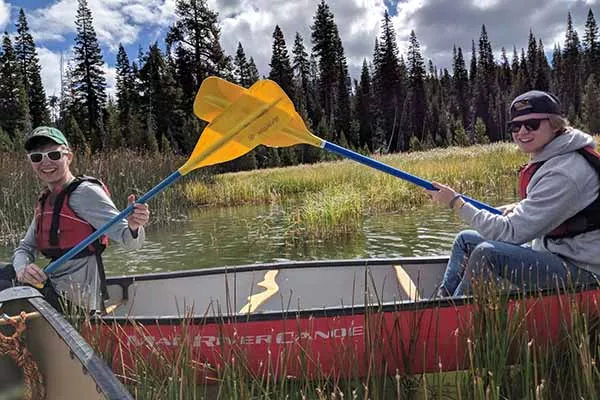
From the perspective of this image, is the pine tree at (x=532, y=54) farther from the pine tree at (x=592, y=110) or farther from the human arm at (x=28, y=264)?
the human arm at (x=28, y=264)

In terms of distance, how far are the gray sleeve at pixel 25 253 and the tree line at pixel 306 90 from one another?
80.2ft

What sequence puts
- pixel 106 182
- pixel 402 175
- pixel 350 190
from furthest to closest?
1. pixel 350 190
2. pixel 106 182
3. pixel 402 175

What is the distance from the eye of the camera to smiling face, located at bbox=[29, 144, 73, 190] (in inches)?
111

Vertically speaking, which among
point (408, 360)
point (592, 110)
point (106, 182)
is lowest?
point (408, 360)

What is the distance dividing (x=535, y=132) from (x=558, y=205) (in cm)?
41

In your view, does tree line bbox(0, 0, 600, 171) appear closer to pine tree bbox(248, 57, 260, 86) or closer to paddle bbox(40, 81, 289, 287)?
pine tree bbox(248, 57, 260, 86)

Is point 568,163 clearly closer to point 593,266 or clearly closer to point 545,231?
point 545,231

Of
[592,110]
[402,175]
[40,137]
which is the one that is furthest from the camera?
[592,110]

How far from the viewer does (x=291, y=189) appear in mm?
14891

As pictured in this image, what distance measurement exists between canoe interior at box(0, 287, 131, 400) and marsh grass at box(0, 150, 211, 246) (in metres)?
6.58

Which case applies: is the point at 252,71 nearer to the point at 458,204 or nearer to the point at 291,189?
the point at 291,189

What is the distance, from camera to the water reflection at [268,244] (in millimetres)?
7043

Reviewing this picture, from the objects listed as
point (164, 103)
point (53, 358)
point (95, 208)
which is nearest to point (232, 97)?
point (95, 208)

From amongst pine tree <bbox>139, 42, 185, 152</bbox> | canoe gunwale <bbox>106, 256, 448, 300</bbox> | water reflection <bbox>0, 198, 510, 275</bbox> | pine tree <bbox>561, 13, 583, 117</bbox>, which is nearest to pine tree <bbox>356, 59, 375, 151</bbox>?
pine tree <bbox>139, 42, 185, 152</bbox>
